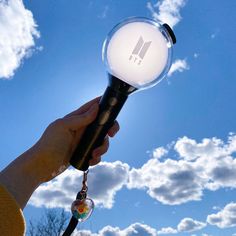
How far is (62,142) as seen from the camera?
1661 mm

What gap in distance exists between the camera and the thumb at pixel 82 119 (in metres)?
1.55

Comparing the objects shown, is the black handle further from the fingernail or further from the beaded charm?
the beaded charm

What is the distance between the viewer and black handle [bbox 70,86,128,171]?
1481 millimetres

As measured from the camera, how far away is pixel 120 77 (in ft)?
4.80

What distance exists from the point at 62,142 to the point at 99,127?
0.22m

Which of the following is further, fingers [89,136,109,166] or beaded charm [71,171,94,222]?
fingers [89,136,109,166]

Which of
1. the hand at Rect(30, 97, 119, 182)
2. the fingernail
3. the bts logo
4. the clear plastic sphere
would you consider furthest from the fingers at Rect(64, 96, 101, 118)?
the bts logo

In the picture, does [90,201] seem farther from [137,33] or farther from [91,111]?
[137,33]

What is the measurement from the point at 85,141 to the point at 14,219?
17.6 inches

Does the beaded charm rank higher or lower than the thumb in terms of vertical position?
lower

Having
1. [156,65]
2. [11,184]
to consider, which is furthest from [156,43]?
[11,184]

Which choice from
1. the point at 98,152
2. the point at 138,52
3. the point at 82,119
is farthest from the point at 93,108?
the point at 138,52

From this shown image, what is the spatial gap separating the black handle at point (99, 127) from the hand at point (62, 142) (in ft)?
0.11

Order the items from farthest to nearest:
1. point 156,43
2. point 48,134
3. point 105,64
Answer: point 48,134
point 105,64
point 156,43
